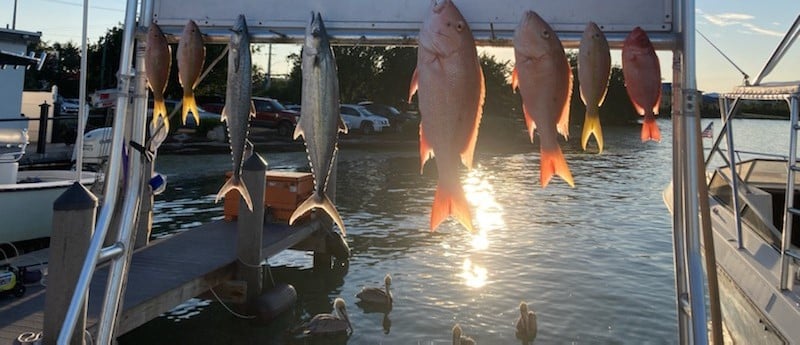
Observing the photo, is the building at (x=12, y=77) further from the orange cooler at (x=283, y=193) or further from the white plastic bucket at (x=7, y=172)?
the orange cooler at (x=283, y=193)

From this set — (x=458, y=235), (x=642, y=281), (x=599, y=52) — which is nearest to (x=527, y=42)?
(x=599, y=52)

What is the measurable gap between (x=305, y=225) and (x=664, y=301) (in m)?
5.97

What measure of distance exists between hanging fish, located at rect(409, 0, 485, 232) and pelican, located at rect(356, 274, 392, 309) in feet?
22.9

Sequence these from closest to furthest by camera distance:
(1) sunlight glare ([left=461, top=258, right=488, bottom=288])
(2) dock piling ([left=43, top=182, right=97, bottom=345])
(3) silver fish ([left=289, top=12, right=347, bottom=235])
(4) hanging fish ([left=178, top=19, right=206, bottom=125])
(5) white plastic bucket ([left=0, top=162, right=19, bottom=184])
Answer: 1. (3) silver fish ([left=289, top=12, right=347, bottom=235])
2. (4) hanging fish ([left=178, top=19, right=206, bottom=125])
3. (2) dock piling ([left=43, top=182, right=97, bottom=345])
4. (5) white plastic bucket ([left=0, top=162, right=19, bottom=184])
5. (1) sunlight glare ([left=461, top=258, right=488, bottom=288])

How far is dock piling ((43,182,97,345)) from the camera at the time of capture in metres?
4.71

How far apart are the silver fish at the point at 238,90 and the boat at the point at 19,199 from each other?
841 centimetres

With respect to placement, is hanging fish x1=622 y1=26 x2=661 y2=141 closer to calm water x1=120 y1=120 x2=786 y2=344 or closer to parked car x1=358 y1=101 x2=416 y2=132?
calm water x1=120 y1=120 x2=786 y2=344

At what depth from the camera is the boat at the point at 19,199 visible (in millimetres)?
9898

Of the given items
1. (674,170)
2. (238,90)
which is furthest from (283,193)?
(674,170)

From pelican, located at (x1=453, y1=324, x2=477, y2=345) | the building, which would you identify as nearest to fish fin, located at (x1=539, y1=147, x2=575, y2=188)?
pelican, located at (x1=453, y1=324, x2=477, y2=345)

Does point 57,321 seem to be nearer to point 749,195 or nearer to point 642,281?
point 749,195

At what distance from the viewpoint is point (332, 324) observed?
8.27m

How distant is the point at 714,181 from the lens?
25.3ft

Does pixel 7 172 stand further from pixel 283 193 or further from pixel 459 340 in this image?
pixel 459 340
